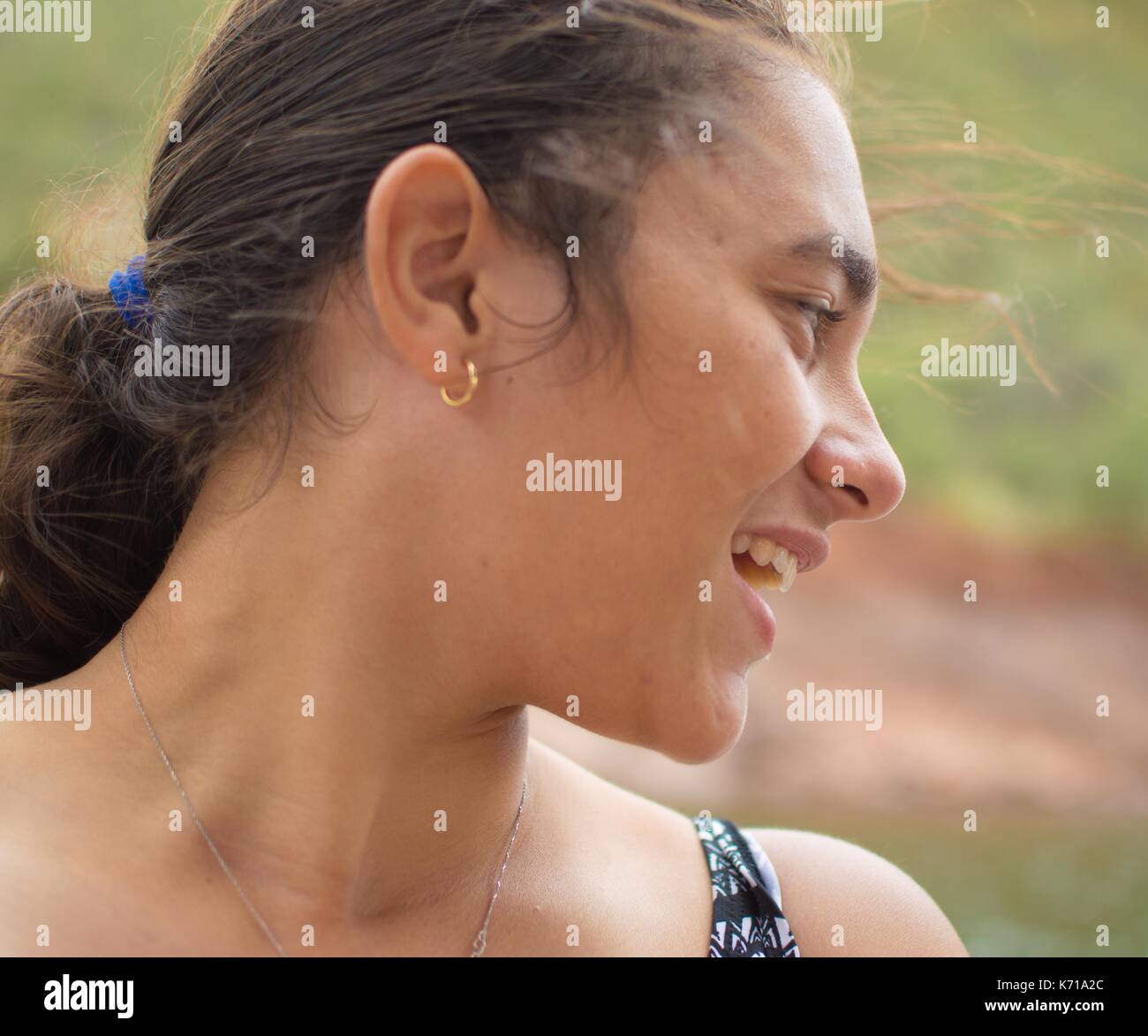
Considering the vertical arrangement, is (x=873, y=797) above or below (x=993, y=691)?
below

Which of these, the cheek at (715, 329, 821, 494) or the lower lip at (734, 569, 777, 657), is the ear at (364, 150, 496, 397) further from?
the lower lip at (734, 569, 777, 657)

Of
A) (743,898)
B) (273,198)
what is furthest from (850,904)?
(273,198)

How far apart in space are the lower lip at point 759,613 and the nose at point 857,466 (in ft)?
0.42

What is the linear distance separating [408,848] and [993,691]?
6282mm

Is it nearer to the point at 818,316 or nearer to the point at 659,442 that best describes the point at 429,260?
the point at 659,442

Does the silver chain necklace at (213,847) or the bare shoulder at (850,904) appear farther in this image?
the bare shoulder at (850,904)

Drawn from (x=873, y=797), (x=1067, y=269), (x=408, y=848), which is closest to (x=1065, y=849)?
(x=873, y=797)

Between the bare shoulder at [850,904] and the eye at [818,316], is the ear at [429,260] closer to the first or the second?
the eye at [818,316]

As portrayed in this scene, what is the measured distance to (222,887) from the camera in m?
1.38

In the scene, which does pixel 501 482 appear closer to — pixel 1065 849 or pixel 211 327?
pixel 211 327

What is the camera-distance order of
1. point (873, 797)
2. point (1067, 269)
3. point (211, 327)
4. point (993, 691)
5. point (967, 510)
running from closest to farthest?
point (211, 327), point (873, 797), point (993, 691), point (967, 510), point (1067, 269)

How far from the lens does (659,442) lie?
4.35 feet

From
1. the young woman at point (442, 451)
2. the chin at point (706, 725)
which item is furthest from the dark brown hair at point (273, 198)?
the chin at point (706, 725)

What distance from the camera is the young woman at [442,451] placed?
1.31m
